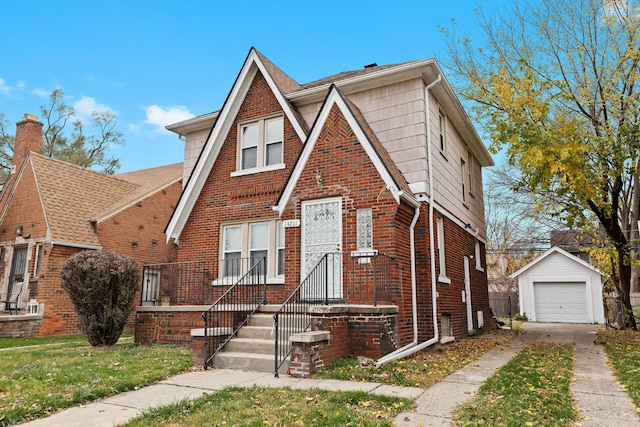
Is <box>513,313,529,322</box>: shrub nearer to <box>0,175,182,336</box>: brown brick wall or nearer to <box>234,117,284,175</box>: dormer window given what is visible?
<box>0,175,182,336</box>: brown brick wall

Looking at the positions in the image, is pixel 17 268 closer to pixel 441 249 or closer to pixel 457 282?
pixel 441 249

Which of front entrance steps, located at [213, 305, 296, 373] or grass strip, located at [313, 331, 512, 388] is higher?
front entrance steps, located at [213, 305, 296, 373]

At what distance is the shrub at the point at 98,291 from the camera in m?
10.0

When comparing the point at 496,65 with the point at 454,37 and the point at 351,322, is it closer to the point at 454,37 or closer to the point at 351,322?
the point at 454,37

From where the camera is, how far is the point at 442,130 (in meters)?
12.7

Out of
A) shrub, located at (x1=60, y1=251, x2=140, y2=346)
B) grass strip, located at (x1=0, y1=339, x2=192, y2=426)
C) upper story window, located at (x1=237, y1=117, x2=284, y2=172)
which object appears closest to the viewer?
grass strip, located at (x1=0, y1=339, x2=192, y2=426)

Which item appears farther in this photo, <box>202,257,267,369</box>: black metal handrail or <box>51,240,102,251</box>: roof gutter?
<box>51,240,102,251</box>: roof gutter

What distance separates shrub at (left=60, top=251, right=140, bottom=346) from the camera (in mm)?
10023

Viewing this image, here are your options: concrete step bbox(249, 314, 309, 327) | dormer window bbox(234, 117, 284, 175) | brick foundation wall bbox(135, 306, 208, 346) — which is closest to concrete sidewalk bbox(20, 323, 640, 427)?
concrete step bbox(249, 314, 309, 327)

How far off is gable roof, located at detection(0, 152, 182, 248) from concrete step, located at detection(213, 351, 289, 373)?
9801 mm

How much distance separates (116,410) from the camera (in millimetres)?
5344

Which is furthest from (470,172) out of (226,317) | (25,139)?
(25,139)

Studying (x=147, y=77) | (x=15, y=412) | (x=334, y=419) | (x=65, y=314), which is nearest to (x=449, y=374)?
(x=334, y=419)

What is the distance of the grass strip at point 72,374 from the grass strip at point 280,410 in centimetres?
129
